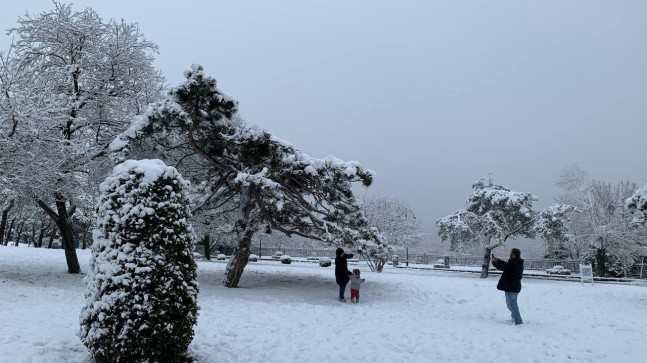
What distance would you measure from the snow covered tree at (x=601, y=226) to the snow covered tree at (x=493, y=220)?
9.02 feet

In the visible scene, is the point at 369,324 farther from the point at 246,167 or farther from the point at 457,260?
the point at 457,260

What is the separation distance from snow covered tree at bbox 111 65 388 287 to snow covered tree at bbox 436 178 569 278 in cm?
1858

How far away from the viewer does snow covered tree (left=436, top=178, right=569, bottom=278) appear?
98.0ft

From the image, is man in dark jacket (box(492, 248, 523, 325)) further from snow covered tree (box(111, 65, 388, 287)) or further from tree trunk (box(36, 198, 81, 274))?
tree trunk (box(36, 198, 81, 274))

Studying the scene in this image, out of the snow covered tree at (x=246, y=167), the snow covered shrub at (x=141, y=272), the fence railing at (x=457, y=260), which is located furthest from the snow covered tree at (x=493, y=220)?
the snow covered shrub at (x=141, y=272)

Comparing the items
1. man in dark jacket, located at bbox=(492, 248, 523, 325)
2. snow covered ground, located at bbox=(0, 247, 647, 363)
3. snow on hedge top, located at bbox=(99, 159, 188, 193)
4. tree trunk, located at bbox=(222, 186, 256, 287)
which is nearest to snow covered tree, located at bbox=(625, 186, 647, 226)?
snow covered ground, located at bbox=(0, 247, 647, 363)

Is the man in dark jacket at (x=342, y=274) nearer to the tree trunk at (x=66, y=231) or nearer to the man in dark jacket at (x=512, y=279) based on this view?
the man in dark jacket at (x=512, y=279)

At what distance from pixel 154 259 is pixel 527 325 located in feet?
28.3

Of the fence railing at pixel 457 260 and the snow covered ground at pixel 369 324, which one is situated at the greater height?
the fence railing at pixel 457 260

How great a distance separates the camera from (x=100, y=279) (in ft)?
19.0

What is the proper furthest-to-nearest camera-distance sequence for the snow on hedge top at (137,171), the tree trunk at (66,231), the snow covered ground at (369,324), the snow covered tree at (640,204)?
the tree trunk at (66,231)
the snow covered tree at (640,204)
the snow covered ground at (369,324)
the snow on hedge top at (137,171)

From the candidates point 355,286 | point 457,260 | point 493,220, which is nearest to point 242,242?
point 355,286

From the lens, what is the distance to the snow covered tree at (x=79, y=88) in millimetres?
12781

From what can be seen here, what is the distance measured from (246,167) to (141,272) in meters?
8.79
